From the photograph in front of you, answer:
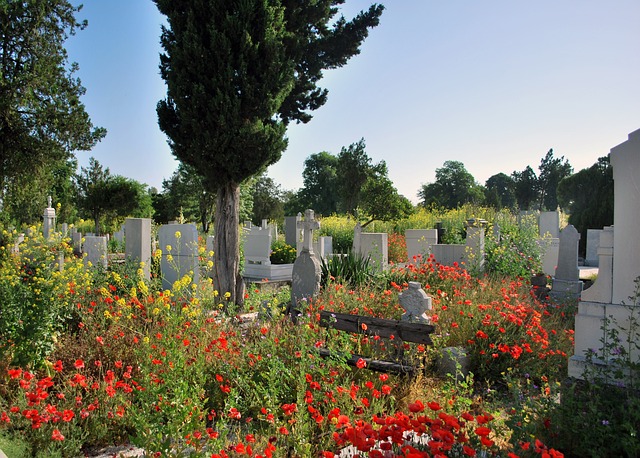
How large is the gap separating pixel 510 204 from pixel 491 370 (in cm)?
6453

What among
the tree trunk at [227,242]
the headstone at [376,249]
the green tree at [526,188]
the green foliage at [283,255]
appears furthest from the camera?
the green tree at [526,188]

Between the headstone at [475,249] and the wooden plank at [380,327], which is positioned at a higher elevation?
the headstone at [475,249]

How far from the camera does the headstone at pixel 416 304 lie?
4.72m

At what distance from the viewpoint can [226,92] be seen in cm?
736

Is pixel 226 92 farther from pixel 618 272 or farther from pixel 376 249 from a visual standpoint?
pixel 618 272

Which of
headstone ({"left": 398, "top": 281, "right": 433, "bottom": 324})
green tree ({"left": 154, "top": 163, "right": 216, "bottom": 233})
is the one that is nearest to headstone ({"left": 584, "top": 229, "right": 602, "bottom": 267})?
headstone ({"left": 398, "top": 281, "right": 433, "bottom": 324})

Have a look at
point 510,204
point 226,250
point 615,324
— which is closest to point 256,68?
point 226,250

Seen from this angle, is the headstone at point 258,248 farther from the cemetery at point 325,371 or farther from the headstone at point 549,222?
the headstone at point 549,222

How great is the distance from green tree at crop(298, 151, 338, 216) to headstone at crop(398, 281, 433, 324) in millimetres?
43534

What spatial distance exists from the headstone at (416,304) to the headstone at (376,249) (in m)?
3.76

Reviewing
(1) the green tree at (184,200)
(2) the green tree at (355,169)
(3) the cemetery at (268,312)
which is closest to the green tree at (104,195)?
(1) the green tree at (184,200)

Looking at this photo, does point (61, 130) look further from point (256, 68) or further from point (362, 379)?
point (362, 379)

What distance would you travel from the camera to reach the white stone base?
1278 centimetres

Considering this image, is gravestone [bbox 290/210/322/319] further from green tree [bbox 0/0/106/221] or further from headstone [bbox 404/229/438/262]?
green tree [bbox 0/0/106/221]
